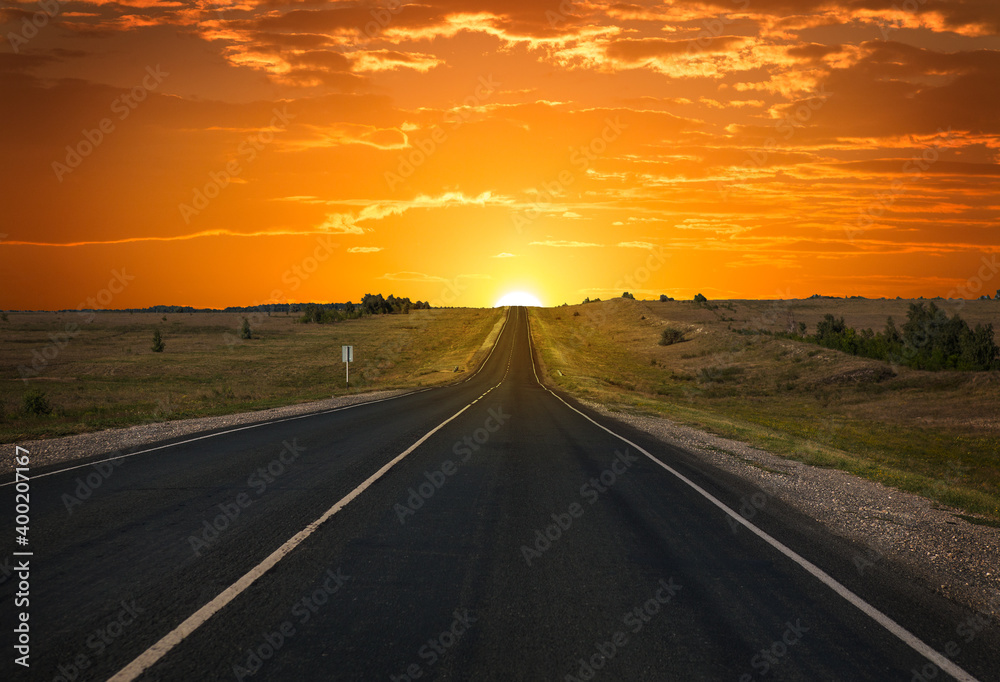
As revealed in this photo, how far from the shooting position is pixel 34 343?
2975 inches

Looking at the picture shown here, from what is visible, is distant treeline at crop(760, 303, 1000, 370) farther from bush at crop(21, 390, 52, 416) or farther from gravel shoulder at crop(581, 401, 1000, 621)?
bush at crop(21, 390, 52, 416)

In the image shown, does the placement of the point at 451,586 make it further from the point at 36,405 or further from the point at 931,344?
the point at 931,344

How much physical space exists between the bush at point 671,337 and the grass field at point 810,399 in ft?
4.36

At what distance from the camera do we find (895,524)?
7914 millimetres

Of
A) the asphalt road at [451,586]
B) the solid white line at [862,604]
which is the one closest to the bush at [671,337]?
the asphalt road at [451,586]

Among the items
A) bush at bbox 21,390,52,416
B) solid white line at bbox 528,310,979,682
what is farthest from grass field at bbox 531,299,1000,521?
bush at bbox 21,390,52,416

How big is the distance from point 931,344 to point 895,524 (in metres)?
50.6

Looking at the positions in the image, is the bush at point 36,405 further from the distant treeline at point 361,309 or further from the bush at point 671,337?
the distant treeline at point 361,309

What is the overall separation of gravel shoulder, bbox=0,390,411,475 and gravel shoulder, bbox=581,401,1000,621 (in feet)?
44.3

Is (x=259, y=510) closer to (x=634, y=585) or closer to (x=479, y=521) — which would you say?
(x=479, y=521)

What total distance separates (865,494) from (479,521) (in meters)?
7.29

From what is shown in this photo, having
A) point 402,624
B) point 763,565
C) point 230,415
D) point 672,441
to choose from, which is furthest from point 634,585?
point 230,415

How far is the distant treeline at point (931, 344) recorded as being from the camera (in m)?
41.4

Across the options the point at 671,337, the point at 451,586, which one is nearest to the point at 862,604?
the point at 451,586
